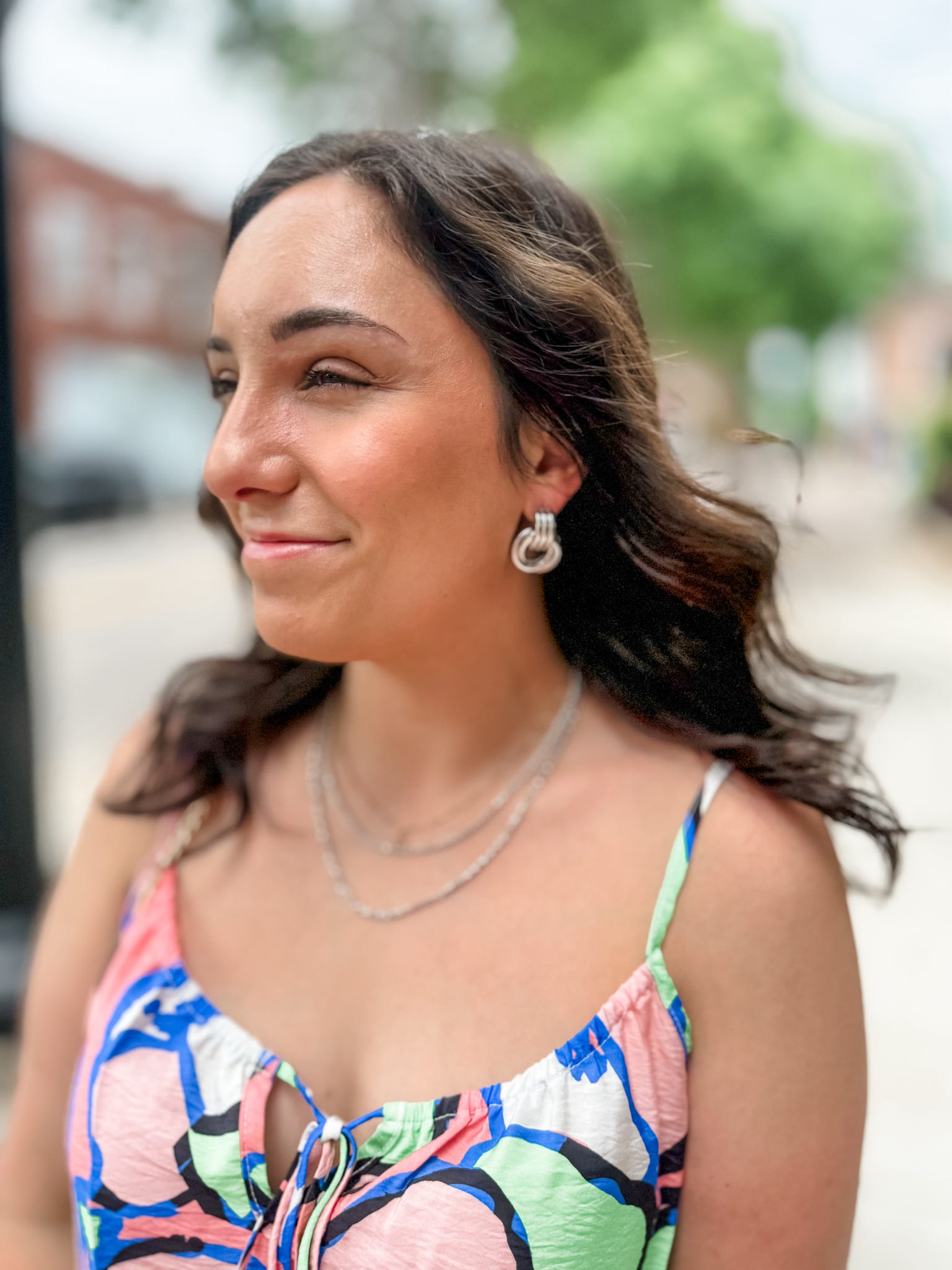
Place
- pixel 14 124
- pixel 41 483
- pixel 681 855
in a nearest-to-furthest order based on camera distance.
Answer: pixel 681 855
pixel 14 124
pixel 41 483

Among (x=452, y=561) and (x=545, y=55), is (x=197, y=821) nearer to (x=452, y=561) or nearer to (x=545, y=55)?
(x=452, y=561)

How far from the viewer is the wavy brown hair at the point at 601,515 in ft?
4.48

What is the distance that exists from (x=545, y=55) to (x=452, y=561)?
892 cm

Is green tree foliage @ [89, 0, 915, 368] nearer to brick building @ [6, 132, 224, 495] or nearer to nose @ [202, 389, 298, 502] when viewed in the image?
nose @ [202, 389, 298, 502]

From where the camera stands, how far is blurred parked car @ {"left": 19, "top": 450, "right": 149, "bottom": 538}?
56.9 feet

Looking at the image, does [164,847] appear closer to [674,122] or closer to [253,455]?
[253,455]

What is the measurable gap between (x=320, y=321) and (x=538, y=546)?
0.39m

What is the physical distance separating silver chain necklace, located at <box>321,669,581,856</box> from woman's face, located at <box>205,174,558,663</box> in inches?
12.3

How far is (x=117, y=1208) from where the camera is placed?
4.57ft

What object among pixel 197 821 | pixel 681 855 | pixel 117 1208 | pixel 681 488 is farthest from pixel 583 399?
pixel 117 1208

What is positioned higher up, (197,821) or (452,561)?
(452,561)

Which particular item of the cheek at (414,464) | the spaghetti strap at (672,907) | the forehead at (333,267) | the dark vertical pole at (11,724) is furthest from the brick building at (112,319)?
the spaghetti strap at (672,907)

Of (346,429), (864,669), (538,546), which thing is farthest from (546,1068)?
(864,669)

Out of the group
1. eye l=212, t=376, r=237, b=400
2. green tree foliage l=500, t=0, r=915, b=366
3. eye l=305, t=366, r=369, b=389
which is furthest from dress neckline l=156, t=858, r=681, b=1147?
green tree foliage l=500, t=0, r=915, b=366
